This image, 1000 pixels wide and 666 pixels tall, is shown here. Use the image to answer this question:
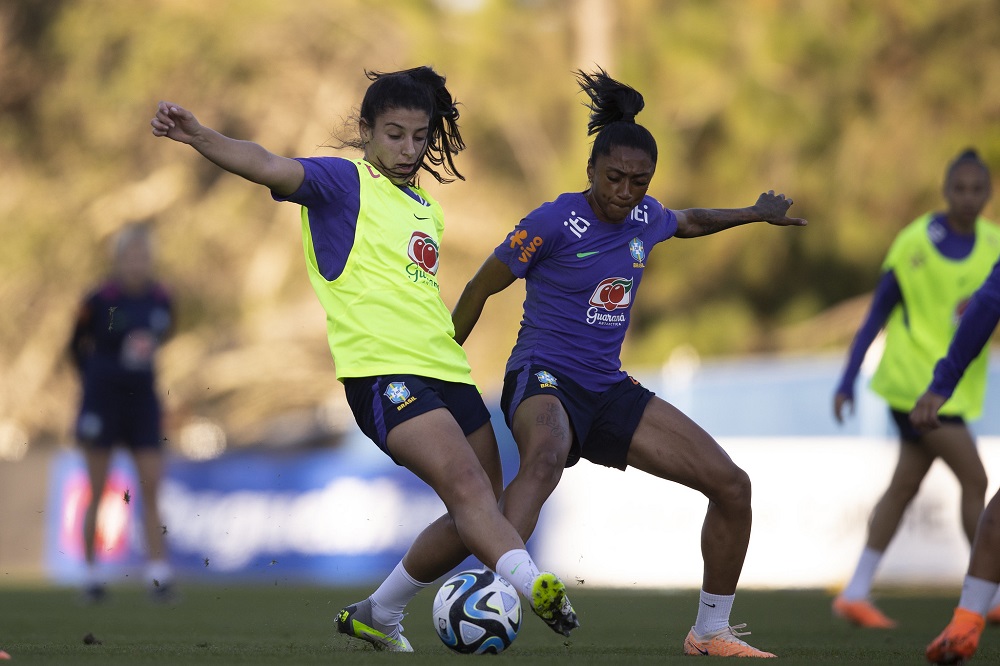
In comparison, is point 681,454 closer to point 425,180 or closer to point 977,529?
point 977,529

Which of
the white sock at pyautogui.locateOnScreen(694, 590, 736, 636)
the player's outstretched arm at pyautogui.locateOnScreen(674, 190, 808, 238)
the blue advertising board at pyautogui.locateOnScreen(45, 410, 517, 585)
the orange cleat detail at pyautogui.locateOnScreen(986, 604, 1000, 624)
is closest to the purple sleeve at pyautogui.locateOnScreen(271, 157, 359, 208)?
the player's outstretched arm at pyautogui.locateOnScreen(674, 190, 808, 238)

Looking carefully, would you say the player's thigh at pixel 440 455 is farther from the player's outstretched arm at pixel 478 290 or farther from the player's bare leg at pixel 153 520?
the player's bare leg at pixel 153 520

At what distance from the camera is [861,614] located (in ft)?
27.0

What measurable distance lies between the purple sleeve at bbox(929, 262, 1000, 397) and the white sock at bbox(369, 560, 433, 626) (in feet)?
6.97

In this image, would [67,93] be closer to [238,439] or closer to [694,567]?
[238,439]

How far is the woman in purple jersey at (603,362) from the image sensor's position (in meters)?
5.96

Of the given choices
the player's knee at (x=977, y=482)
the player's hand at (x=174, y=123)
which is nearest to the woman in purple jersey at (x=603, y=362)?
the player's hand at (x=174, y=123)

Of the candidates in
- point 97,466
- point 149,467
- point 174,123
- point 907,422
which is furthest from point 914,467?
point 97,466

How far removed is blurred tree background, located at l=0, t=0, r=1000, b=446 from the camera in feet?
68.0

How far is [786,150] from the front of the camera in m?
20.8

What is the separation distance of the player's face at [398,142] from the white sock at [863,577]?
3.91 m

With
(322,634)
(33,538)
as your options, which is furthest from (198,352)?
(322,634)

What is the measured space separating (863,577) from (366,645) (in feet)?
10.8

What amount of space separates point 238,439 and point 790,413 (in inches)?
429
